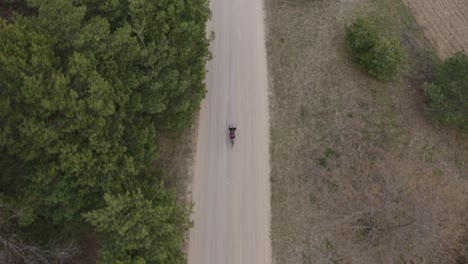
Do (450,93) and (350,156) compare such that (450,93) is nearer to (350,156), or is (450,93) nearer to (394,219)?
(350,156)

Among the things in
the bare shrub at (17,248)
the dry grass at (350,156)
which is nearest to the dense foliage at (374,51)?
the dry grass at (350,156)

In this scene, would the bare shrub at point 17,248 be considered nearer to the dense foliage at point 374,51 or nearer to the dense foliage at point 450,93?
the dense foliage at point 374,51

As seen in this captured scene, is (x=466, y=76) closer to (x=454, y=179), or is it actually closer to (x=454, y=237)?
(x=454, y=179)

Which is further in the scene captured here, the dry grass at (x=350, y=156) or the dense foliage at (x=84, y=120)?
the dry grass at (x=350, y=156)

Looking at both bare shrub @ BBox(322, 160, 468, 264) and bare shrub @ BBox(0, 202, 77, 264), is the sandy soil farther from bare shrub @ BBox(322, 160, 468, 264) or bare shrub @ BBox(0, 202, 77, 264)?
bare shrub @ BBox(0, 202, 77, 264)

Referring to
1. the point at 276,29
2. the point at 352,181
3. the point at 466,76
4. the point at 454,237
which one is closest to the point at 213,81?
the point at 276,29
